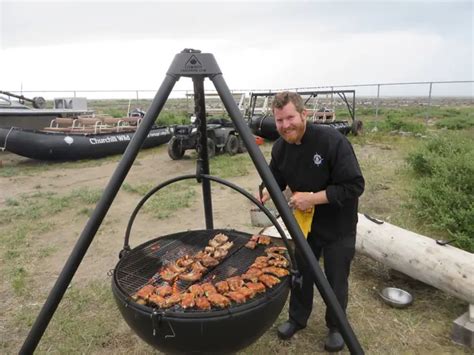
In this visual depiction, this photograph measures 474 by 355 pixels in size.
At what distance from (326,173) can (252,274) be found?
0.78m

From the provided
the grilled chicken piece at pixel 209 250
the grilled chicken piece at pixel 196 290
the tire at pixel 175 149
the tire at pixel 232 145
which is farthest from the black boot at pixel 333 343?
the tire at pixel 232 145

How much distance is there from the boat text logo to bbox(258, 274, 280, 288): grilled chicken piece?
1.27m

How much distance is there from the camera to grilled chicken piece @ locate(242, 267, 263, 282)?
2311 millimetres

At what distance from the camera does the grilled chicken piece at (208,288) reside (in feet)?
7.02

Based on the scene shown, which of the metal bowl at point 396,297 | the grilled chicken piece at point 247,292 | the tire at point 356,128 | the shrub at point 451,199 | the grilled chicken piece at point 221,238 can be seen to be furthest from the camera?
the tire at point 356,128

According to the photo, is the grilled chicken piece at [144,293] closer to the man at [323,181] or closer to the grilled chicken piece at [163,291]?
the grilled chicken piece at [163,291]

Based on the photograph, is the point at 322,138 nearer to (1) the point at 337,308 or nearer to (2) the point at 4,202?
(1) the point at 337,308

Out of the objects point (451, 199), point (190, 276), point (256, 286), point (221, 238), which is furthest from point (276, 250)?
point (451, 199)

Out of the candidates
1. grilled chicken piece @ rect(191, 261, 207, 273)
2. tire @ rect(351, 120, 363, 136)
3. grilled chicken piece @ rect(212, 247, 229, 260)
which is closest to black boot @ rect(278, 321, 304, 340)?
grilled chicken piece @ rect(212, 247, 229, 260)

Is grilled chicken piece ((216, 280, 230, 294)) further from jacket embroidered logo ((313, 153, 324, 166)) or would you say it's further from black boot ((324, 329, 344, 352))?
black boot ((324, 329, 344, 352))

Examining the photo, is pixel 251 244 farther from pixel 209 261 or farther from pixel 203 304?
pixel 203 304

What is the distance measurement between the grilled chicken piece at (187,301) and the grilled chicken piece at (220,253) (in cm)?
59

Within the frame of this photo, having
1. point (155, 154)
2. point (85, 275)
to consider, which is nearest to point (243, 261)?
point (85, 275)

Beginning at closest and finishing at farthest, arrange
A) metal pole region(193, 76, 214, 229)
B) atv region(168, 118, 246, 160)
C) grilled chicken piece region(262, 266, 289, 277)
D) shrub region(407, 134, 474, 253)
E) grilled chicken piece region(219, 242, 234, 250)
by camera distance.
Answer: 1. grilled chicken piece region(262, 266, 289, 277)
2. metal pole region(193, 76, 214, 229)
3. grilled chicken piece region(219, 242, 234, 250)
4. shrub region(407, 134, 474, 253)
5. atv region(168, 118, 246, 160)
